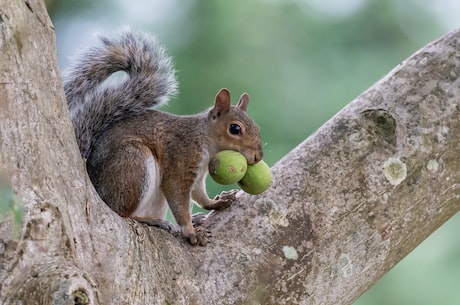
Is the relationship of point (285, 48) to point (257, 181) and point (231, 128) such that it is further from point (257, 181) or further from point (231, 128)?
point (257, 181)

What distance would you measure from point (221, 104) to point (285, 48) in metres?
2.46

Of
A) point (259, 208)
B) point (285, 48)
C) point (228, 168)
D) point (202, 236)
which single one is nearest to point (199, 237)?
point (202, 236)

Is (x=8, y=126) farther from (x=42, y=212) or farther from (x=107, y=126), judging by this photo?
(x=107, y=126)

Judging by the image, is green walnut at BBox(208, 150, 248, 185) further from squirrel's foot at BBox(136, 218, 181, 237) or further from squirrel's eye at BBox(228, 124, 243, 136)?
squirrel's eye at BBox(228, 124, 243, 136)

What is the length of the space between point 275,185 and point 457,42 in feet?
2.26

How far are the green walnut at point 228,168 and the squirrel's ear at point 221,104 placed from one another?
0.43 meters

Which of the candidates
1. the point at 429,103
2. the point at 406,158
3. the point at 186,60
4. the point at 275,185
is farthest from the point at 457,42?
the point at 186,60

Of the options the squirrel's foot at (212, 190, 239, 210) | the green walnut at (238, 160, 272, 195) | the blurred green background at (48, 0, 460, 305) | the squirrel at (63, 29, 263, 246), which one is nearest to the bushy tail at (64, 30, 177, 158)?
the squirrel at (63, 29, 263, 246)

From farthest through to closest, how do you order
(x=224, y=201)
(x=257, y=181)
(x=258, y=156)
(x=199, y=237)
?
(x=258, y=156), (x=224, y=201), (x=257, y=181), (x=199, y=237)

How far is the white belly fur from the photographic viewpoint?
2.27m

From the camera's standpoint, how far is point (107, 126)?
2.35 m

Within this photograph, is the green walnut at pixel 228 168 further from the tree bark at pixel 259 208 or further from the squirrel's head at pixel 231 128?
the squirrel's head at pixel 231 128

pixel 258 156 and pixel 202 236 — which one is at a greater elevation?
pixel 258 156

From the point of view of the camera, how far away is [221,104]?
8.48ft
